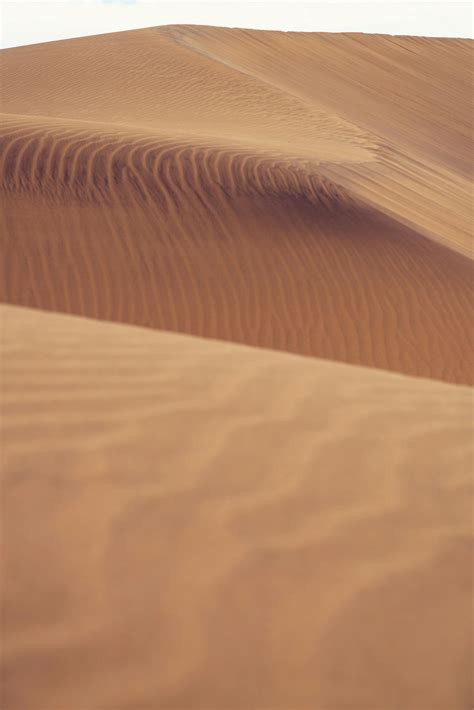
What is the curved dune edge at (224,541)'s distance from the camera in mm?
1811

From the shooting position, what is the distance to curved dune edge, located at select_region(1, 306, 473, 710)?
181 centimetres

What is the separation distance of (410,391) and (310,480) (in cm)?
127

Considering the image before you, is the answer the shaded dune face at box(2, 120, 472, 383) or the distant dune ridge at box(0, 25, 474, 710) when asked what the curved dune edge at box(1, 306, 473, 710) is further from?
the shaded dune face at box(2, 120, 472, 383)

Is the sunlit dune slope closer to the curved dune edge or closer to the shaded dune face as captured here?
the shaded dune face

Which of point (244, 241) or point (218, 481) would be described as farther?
point (244, 241)

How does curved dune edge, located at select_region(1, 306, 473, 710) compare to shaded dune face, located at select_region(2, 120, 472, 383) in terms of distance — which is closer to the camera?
curved dune edge, located at select_region(1, 306, 473, 710)

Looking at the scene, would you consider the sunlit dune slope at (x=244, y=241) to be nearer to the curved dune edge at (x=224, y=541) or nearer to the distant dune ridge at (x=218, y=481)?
the distant dune ridge at (x=218, y=481)

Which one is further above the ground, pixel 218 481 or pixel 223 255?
pixel 223 255

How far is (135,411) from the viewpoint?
295 centimetres

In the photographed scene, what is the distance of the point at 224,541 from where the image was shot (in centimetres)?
224

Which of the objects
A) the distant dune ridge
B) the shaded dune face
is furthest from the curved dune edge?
the shaded dune face

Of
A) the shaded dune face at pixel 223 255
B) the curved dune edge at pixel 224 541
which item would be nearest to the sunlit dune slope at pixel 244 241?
the shaded dune face at pixel 223 255

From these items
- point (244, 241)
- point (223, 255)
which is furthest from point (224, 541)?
point (244, 241)

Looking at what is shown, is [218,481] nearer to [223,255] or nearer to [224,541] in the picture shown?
[224,541]
